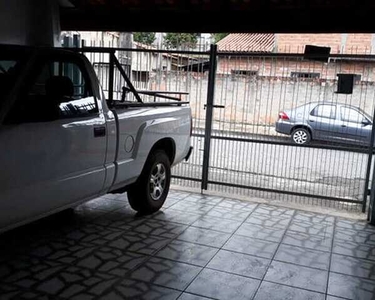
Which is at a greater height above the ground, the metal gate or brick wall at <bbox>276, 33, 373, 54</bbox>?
brick wall at <bbox>276, 33, 373, 54</bbox>

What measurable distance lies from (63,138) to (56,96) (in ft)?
1.31

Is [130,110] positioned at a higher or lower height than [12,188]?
higher

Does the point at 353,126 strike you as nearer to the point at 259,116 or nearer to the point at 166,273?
the point at 259,116

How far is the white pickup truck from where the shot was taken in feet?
11.4

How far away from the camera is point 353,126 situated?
21.9 ft

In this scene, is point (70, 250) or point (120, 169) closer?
point (70, 250)

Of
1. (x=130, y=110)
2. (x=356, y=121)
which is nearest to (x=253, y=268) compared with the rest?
(x=130, y=110)

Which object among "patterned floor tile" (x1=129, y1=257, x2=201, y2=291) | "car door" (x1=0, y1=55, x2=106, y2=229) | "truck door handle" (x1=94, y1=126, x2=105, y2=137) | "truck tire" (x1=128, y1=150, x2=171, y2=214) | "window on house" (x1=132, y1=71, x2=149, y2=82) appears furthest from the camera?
"window on house" (x1=132, y1=71, x2=149, y2=82)

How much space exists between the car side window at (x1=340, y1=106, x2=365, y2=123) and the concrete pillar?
4338 mm

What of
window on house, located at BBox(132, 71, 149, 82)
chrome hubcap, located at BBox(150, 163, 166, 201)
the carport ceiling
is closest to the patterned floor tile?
chrome hubcap, located at BBox(150, 163, 166, 201)

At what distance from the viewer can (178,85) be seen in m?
7.66

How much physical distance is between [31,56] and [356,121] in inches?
193

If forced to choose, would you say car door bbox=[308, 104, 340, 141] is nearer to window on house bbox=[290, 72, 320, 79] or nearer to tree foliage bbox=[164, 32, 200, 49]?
window on house bbox=[290, 72, 320, 79]

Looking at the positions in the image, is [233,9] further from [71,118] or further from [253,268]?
[253,268]
